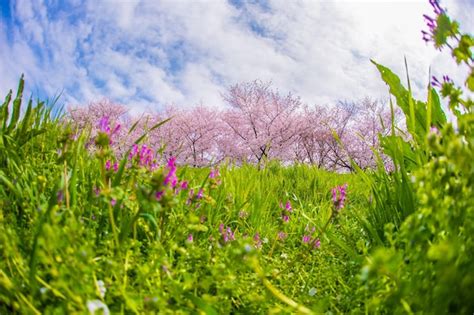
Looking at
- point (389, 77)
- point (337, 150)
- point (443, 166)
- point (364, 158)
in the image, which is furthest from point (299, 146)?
point (443, 166)

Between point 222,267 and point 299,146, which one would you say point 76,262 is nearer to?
point 222,267

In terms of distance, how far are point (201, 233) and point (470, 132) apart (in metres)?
1.60

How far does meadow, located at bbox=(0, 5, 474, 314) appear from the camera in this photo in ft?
3.51

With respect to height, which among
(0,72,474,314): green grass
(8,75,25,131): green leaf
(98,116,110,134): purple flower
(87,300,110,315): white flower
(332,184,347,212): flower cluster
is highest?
(8,75,25,131): green leaf

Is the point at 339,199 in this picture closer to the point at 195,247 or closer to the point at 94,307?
the point at 195,247

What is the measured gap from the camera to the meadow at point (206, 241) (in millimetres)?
1070

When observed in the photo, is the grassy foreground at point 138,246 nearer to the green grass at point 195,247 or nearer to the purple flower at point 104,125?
the green grass at point 195,247

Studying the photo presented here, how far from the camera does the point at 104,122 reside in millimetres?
1657

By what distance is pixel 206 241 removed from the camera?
2.32 metres

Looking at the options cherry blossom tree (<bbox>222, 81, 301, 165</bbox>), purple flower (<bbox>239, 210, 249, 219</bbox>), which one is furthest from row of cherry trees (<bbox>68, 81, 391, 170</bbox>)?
purple flower (<bbox>239, 210, 249, 219</bbox>)

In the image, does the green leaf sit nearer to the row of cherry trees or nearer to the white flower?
the white flower

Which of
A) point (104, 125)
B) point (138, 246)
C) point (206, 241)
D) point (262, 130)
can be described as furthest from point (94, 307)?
point (262, 130)

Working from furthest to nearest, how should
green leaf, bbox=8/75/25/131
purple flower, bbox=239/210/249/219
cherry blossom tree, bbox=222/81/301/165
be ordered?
1. cherry blossom tree, bbox=222/81/301/165
2. purple flower, bbox=239/210/249/219
3. green leaf, bbox=8/75/25/131

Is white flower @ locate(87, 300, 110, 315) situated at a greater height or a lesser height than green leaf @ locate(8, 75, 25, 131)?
lesser
